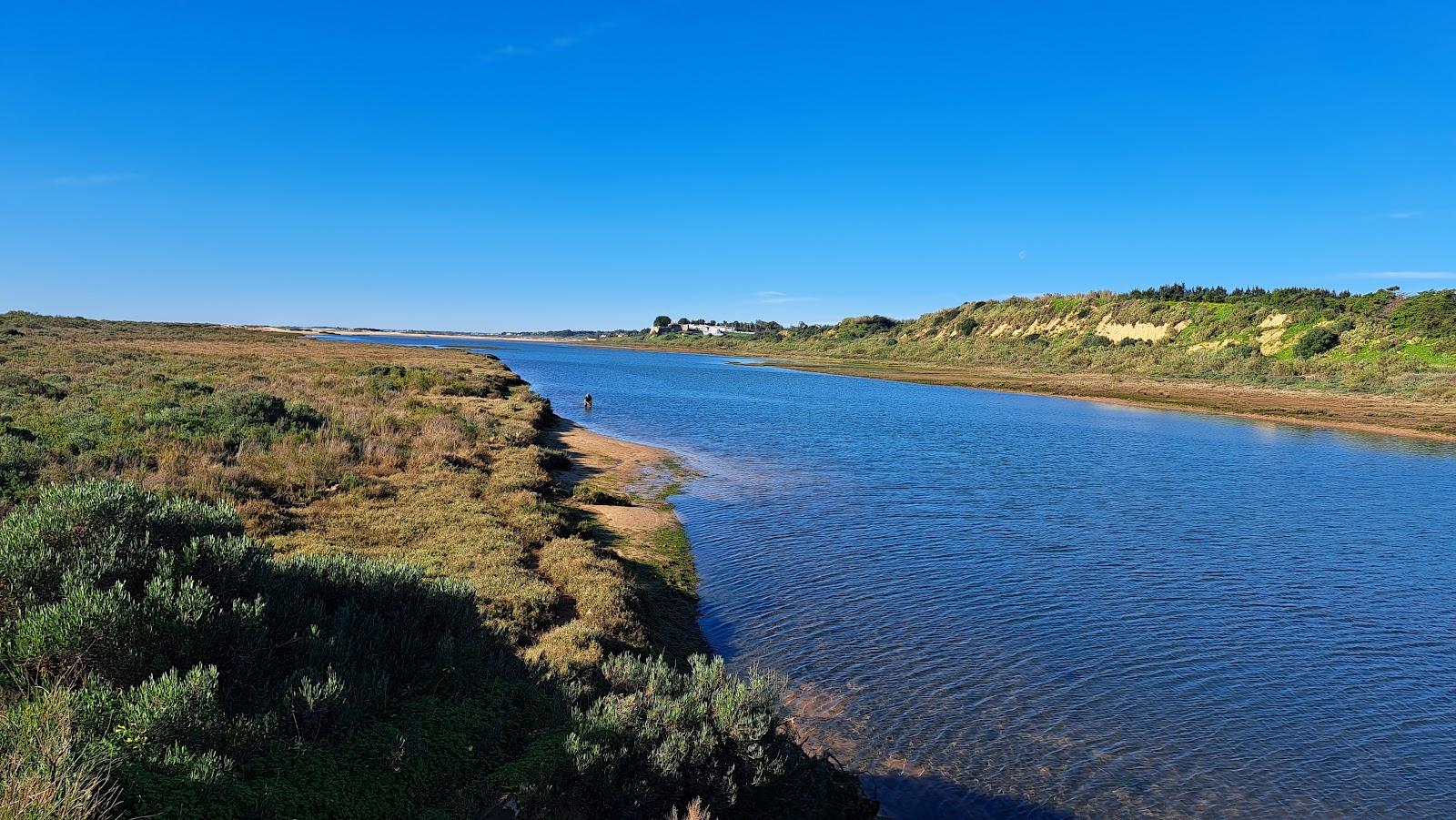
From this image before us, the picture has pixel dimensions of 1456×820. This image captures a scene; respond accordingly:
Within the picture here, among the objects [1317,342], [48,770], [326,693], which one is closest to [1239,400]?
[1317,342]

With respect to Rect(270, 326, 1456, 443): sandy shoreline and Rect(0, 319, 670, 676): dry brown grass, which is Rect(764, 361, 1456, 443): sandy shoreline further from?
Rect(0, 319, 670, 676): dry brown grass

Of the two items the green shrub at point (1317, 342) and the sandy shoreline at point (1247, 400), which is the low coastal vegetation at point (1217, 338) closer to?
the green shrub at point (1317, 342)

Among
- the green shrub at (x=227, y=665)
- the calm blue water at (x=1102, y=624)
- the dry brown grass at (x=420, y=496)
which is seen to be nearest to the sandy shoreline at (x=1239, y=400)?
the calm blue water at (x=1102, y=624)

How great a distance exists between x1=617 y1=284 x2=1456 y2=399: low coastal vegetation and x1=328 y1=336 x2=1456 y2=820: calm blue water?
43687 mm

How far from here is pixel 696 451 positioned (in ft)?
101

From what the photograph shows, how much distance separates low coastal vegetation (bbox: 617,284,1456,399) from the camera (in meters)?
61.4

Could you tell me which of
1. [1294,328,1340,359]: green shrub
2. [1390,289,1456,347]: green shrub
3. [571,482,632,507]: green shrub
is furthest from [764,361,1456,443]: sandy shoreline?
[571,482,632,507]: green shrub

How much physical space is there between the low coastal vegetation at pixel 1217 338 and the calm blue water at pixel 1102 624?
1720 inches

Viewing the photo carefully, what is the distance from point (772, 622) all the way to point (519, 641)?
15.9 feet

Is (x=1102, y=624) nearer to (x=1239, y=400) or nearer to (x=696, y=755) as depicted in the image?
(x=696, y=755)

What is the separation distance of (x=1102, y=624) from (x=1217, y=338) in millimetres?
88562

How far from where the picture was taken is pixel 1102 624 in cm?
1255

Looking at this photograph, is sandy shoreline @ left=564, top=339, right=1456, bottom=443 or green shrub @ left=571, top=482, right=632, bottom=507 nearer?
green shrub @ left=571, top=482, right=632, bottom=507

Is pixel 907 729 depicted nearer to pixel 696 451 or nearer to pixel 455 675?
pixel 455 675
